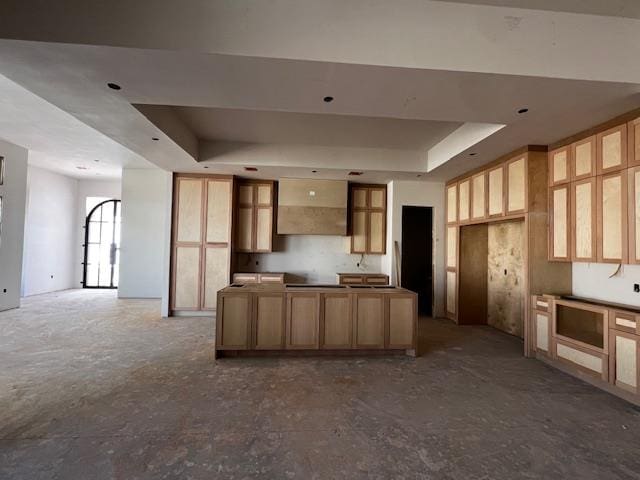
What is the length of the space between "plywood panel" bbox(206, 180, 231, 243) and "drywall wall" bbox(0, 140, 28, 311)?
3824 millimetres

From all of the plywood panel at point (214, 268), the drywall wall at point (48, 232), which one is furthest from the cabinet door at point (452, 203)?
the drywall wall at point (48, 232)

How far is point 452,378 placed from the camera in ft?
10.7

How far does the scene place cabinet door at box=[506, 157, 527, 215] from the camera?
13.2ft

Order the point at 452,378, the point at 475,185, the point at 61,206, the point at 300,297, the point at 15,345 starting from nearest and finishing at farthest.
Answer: the point at 452,378 < the point at 300,297 < the point at 15,345 < the point at 475,185 < the point at 61,206

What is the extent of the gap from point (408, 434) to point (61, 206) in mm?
10073

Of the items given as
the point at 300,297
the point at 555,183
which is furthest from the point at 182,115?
the point at 555,183

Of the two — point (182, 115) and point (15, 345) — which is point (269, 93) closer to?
Answer: point (182, 115)

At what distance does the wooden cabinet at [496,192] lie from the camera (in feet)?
14.6

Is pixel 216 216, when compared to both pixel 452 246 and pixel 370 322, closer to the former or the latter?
pixel 370 322

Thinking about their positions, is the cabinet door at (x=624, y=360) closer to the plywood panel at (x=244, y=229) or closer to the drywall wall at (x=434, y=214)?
the drywall wall at (x=434, y=214)

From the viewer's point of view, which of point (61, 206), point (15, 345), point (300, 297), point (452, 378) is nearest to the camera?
point (452, 378)

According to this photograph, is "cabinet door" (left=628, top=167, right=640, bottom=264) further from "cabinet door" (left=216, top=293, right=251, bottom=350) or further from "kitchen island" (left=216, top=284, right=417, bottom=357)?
"cabinet door" (left=216, top=293, right=251, bottom=350)

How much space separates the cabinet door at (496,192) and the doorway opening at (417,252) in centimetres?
234

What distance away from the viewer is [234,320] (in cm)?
373
